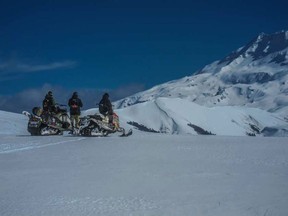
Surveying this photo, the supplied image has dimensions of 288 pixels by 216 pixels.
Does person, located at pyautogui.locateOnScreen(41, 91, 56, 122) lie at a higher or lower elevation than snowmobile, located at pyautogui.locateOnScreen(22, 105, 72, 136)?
higher

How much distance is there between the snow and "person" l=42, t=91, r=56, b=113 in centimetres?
916

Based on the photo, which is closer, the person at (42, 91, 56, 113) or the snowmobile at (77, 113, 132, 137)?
the snowmobile at (77, 113, 132, 137)

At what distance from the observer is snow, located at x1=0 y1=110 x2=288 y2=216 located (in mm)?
5129

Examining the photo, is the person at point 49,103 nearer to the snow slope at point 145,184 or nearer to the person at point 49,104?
the person at point 49,104

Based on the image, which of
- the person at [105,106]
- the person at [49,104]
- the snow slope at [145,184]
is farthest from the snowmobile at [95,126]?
the snow slope at [145,184]

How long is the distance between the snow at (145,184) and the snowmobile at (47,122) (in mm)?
8292

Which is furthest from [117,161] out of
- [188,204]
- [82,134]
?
[82,134]

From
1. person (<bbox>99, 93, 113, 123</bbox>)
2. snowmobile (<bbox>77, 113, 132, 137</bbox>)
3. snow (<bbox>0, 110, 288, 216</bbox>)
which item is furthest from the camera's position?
person (<bbox>99, 93, 113, 123</bbox>)

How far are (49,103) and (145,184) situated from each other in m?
14.0

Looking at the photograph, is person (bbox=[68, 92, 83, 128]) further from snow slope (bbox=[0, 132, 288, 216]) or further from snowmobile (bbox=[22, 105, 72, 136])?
snow slope (bbox=[0, 132, 288, 216])

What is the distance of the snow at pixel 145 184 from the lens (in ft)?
16.8

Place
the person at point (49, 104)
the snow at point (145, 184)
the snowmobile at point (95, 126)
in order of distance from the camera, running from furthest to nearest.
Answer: the person at point (49, 104) → the snowmobile at point (95, 126) → the snow at point (145, 184)

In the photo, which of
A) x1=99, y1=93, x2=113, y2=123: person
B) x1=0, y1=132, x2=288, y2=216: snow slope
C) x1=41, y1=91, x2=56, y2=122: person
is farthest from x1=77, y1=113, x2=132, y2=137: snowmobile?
x1=0, y1=132, x2=288, y2=216: snow slope

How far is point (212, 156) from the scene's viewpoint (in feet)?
33.7
